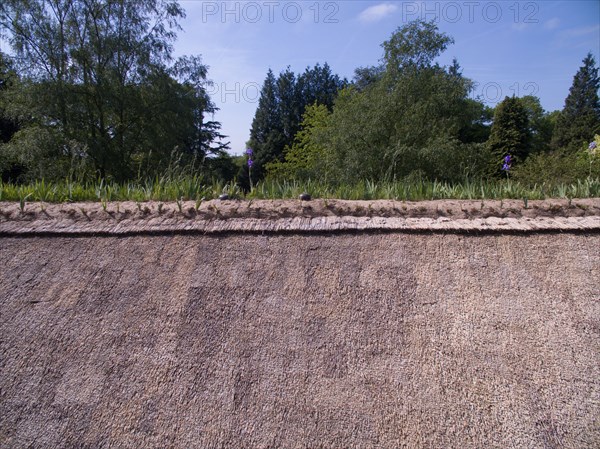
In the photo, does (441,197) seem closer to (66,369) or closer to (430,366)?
(430,366)

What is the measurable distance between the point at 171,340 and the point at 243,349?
0.48m

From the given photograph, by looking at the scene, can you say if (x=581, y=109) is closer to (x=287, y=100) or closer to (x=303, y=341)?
(x=287, y=100)

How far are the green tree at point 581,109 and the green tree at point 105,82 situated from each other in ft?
85.3

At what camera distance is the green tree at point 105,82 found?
46.4 ft

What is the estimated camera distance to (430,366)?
2.41 m

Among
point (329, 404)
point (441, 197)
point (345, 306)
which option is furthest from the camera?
point (441, 197)

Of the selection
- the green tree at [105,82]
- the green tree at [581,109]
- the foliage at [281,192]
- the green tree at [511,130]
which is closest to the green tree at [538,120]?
the green tree at [581,109]

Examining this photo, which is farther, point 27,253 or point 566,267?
point 27,253

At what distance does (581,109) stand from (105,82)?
31.2m

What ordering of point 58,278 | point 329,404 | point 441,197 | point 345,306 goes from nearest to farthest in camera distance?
point 329,404 → point 345,306 → point 58,278 → point 441,197

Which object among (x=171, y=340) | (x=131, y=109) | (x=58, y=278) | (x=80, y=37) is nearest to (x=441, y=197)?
(x=171, y=340)

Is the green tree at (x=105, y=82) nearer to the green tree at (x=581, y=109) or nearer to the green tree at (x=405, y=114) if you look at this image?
the green tree at (x=405, y=114)

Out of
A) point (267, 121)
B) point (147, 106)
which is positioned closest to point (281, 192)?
point (147, 106)

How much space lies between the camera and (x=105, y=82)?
14.7 m
